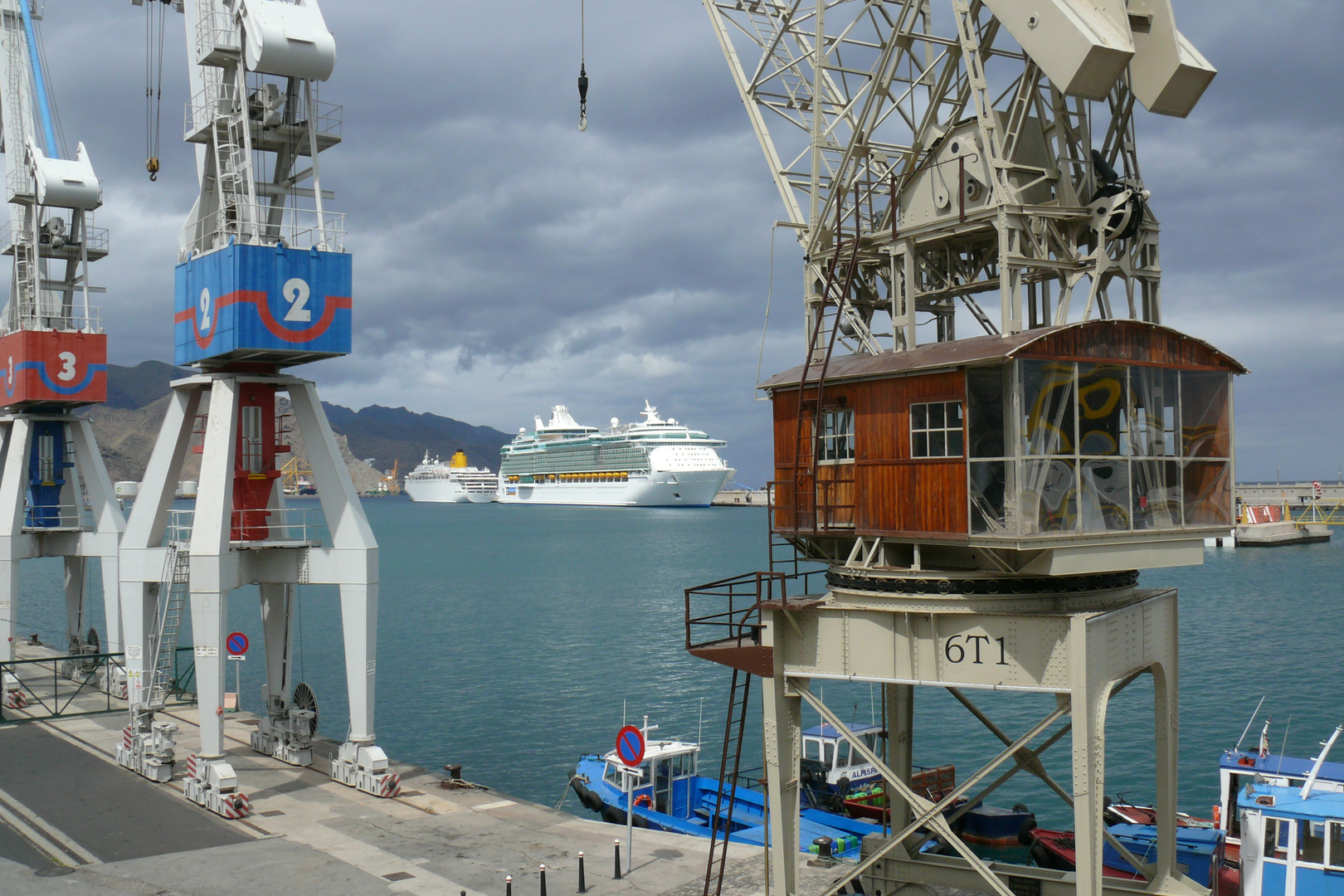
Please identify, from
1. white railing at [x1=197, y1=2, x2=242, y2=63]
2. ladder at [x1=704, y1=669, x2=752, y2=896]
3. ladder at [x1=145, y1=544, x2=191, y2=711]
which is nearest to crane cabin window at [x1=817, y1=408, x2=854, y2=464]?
ladder at [x1=704, y1=669, x2=752, y2=896]

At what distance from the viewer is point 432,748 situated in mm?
37469

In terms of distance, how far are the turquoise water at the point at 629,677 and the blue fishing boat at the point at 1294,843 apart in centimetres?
1136

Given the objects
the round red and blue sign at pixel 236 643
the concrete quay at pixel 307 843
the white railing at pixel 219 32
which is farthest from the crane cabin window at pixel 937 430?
the round red and blue sign at pixel 236 643

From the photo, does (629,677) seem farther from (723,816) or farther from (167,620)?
(167,620)

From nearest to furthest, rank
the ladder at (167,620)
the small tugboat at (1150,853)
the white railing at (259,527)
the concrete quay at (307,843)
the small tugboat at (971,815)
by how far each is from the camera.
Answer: the concrete quay at (307,843) → the small tugboat at (1150,853) → the small tugboat at (971,815) → the ladder at (167,620) → the white railing at (259,527)

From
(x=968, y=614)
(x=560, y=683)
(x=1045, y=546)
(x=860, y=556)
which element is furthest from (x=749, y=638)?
(x=560, y=683)

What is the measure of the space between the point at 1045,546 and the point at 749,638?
15.4 feet

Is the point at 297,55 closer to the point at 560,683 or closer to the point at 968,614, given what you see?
the point at 968,614

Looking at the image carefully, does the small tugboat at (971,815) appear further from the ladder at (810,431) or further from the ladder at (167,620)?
the ladder at (167,620)

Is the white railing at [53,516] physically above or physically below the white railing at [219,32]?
below

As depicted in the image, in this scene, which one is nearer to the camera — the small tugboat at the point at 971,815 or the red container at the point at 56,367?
the small tugboat at the point at 971,815

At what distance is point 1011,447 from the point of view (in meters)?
13.9

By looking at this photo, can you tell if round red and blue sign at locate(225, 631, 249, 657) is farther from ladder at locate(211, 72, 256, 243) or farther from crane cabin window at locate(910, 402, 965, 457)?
crane cabin window at locate(910, 402, 965, 457)

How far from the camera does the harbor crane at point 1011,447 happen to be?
1394 centimetres
